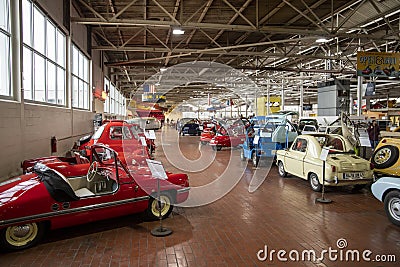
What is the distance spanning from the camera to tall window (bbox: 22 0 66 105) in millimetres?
7738

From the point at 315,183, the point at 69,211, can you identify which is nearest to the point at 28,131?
the point at 69,211

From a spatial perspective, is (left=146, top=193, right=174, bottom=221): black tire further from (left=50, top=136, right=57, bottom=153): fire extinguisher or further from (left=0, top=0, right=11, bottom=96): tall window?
(left=50, top=136, right=57, bottom=153): fire extinguisher

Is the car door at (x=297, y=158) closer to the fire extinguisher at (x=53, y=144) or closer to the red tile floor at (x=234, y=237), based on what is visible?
the red tile floor at (x=234, y=237)

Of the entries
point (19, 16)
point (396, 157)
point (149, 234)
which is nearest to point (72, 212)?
point (149, 234)

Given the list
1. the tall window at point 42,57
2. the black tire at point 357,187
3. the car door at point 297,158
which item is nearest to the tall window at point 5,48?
the tall window at point 42,57

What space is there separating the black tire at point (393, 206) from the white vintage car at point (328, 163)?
156cm

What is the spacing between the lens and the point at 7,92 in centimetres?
666

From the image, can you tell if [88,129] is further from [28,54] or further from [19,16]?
[19,16]

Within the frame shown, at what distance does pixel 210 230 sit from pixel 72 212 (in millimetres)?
2051

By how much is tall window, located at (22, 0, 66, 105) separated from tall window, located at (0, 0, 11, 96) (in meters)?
0.62

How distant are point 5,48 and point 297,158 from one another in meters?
7.42

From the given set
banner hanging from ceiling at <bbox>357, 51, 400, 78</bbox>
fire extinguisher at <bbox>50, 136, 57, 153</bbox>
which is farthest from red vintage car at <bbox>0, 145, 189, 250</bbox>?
banner hanging from ceiling at <bbox>357, 51, 400, 78</bbox>

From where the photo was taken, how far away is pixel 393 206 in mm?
5000

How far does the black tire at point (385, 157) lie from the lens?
7.08 metres
